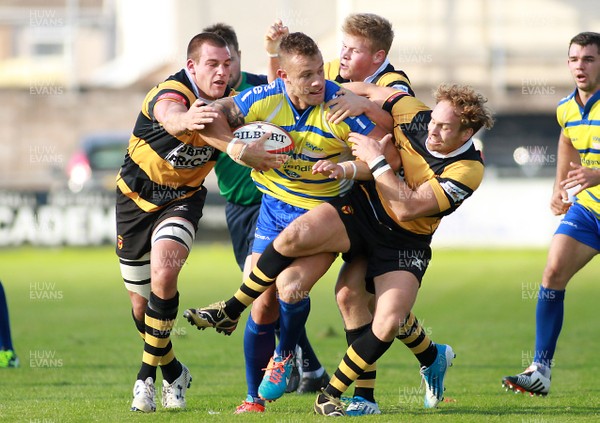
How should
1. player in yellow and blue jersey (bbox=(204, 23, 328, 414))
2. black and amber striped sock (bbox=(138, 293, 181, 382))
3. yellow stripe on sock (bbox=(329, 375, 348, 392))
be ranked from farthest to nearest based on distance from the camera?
player in yellow and blue jersey (bbox=(204, 23, 328, 414))
black and amber striped sock (bbox=(138, 293, 181, 382))
yellow stripe on sock (bbox=(329, 375, 348, 392))

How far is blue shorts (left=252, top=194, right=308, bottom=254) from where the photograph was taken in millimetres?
7148

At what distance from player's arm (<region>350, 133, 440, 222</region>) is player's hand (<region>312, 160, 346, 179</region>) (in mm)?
171

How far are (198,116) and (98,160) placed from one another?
60.4 feet

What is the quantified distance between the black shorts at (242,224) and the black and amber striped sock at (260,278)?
5.34 feet

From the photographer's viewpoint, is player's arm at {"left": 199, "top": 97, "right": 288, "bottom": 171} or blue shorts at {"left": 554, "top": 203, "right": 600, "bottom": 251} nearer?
player's arm at {"left": 199, "top": 97, "right": 288, "bottom": 171}

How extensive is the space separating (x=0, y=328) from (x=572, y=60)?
532 cm

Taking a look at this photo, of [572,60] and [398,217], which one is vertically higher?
[572,60]

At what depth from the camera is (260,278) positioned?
Result: 6953 millimetres

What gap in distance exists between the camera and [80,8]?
4059 cm

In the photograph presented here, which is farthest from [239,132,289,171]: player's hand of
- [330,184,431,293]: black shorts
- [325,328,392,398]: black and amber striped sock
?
[325,328,392,398]: black and amber striped sock

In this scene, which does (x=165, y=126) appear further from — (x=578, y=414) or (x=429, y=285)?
(x=429, y=285)

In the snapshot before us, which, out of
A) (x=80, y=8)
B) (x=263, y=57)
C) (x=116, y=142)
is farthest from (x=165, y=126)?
(x=80, y=8)

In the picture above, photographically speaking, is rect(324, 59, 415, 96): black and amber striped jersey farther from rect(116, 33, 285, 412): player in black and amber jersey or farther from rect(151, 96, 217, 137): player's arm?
rect(151, 96, 217, 137): player's arm

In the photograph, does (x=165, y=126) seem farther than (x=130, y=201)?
No
